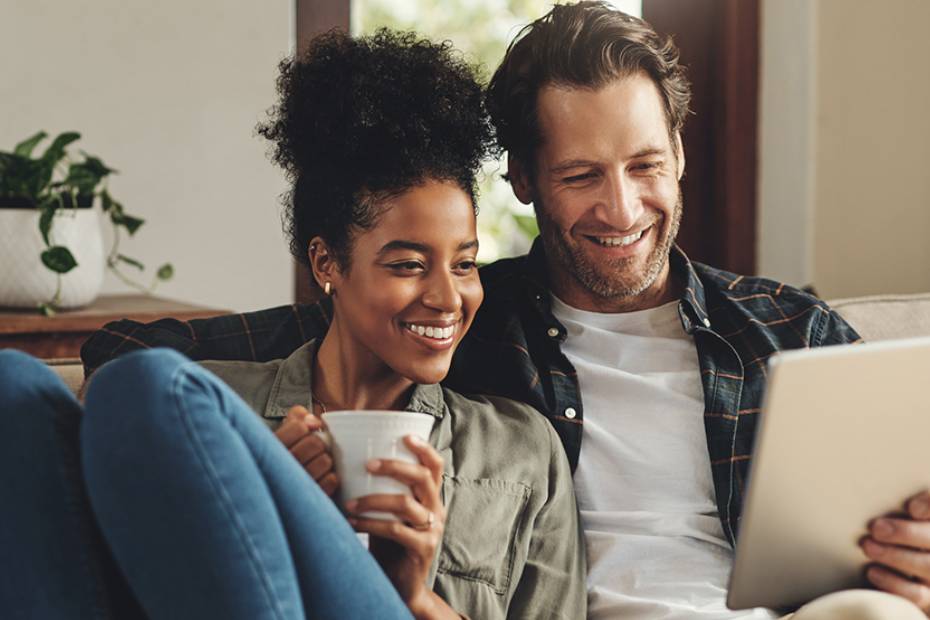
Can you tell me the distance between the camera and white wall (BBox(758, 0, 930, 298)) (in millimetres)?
2822

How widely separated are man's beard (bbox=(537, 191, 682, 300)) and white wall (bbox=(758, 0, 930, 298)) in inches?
51.2

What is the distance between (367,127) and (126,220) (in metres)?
1.10

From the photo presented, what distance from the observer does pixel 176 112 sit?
8.57 ft

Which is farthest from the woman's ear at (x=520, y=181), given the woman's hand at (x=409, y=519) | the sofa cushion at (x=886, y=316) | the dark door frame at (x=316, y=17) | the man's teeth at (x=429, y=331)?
the dark door frame at (x=316, y=17)

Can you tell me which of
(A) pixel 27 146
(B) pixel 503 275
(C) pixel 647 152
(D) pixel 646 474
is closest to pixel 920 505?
(D) pixel 646 474

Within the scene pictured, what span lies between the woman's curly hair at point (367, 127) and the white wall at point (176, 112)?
3.66 ft

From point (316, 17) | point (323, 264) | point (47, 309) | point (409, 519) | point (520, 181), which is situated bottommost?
point (409, 519)

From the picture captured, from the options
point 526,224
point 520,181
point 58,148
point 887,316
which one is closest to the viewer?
point 520,181

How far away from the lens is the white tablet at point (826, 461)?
42.5 inches

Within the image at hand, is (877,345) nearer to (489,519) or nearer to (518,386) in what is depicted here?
(489,519)

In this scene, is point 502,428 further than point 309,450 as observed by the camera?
Yes

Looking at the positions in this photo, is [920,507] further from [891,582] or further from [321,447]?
[321,447]

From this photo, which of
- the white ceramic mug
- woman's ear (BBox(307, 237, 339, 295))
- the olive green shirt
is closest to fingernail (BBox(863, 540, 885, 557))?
the olive green shirt

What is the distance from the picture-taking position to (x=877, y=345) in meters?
1.09
